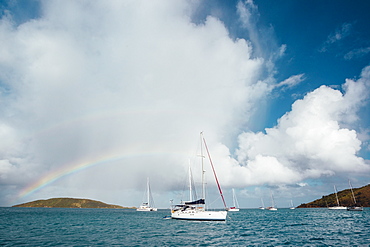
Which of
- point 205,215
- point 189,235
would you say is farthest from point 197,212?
point 189,235

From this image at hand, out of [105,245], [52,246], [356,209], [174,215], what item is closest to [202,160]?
[174,215]

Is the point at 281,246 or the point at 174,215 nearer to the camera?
the point at 281,246

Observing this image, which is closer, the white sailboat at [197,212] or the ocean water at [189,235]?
the ocean water at [189,235]

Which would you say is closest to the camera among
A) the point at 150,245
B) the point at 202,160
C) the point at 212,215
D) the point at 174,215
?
the point at 150,245

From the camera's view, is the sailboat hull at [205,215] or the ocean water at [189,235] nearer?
the ocean water at [189,235]

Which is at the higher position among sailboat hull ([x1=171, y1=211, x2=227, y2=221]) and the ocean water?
sailboat hull ([x1=171, y1=211, x2=227, y2=221])

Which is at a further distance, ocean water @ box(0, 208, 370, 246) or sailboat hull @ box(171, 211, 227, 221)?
sailboat hull @ box(171, 211, 227, 221)

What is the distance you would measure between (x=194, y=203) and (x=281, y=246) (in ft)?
130

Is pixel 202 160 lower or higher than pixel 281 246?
higher

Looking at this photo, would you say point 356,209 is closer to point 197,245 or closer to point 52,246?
point 197,245

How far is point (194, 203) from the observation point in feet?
234

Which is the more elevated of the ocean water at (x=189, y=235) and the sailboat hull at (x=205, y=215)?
the sailboat hull at (x=205, y=215)

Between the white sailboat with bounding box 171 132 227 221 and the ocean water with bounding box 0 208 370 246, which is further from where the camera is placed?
the white sailboat with bounding box 171 132 227 221

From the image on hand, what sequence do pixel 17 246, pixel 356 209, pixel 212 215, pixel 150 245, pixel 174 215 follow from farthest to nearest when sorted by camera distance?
pixel 356 209 < pixel 174 215 < pixel 212 215 < pixel 150 245 < pixel 17 246
